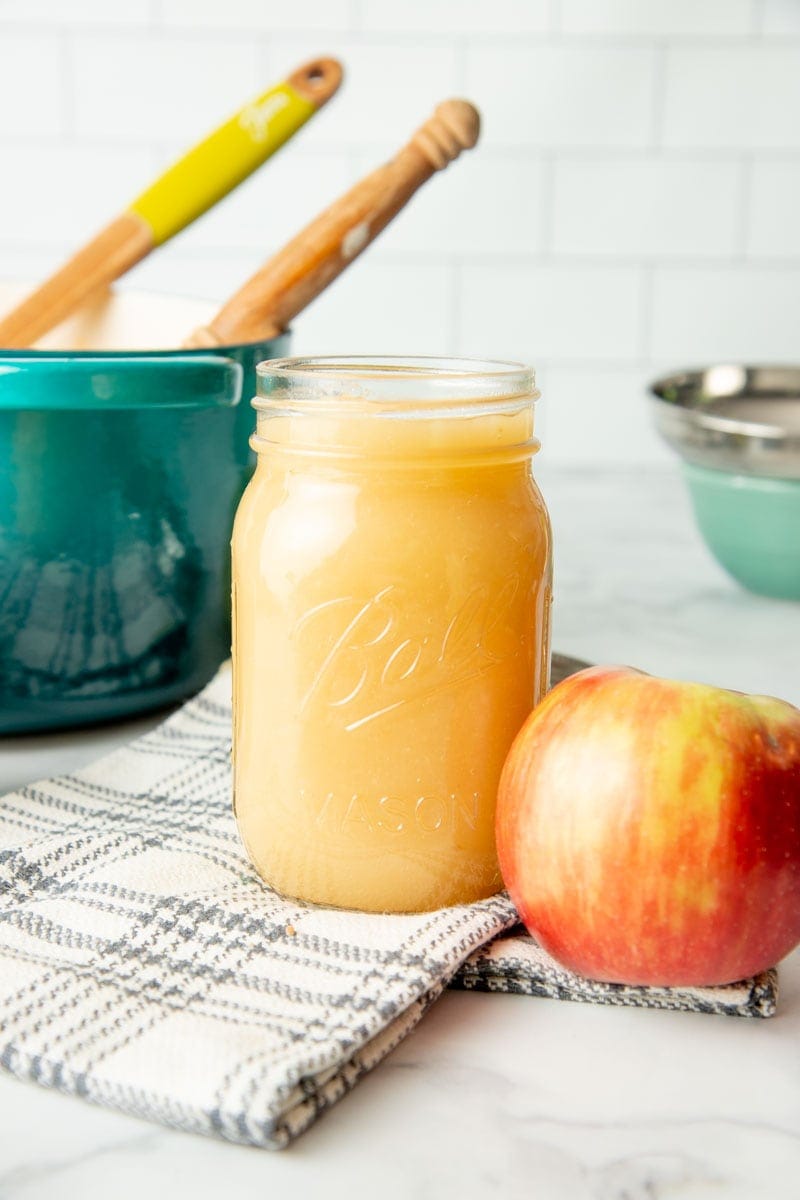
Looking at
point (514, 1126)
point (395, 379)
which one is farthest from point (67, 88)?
point (514, 1126)

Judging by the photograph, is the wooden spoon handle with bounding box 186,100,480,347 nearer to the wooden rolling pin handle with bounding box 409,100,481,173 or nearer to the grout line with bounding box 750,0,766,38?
the wooden rolling pin handle with bounding box 409,100,481,173

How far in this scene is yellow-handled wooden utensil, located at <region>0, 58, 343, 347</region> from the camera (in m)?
0.97

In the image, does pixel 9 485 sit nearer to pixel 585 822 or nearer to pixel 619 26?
pixel 585 822

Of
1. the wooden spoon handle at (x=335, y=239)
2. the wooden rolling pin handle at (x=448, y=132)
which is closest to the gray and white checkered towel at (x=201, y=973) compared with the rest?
the wooden spoon handle at (x=335, y=239)

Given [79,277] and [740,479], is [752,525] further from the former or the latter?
[79,277]

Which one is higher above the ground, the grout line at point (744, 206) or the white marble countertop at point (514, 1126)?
the grout line at point (744, 206)

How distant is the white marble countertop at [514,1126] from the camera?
18.9 inches

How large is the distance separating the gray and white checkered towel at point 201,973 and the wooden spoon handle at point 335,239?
0.33 m

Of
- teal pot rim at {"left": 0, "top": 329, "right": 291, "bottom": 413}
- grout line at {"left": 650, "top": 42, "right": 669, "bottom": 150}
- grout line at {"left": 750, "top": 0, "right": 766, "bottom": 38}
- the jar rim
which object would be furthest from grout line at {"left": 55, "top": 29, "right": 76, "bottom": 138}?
the jar rim

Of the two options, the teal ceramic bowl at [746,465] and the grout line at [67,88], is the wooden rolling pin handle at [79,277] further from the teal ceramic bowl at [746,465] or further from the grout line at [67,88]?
the grout line at [67,88]

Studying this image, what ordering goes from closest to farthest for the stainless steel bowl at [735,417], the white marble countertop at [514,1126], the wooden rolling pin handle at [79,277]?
1. the white marble countertop at [514,1126]
2. the wooden rolling pin handle at [79,277]
3. the stainless steel bowl at [735,417]

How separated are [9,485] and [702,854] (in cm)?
48

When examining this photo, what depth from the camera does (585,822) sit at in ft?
1.86

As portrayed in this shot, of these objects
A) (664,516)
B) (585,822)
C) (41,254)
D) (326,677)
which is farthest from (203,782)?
(41,254)
